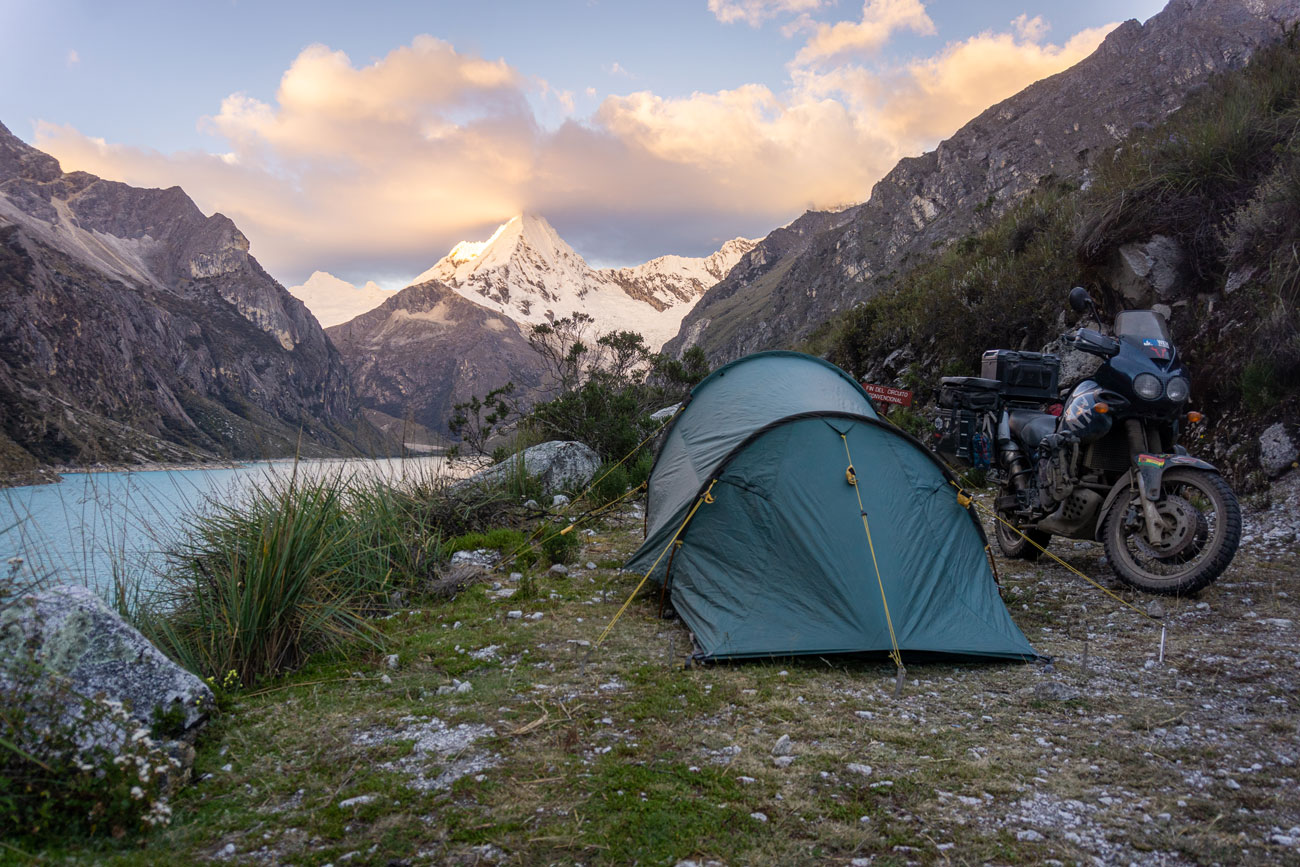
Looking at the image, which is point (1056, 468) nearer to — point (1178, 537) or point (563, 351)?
point (1178, 537)

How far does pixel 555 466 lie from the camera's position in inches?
484

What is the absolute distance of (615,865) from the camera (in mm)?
2512

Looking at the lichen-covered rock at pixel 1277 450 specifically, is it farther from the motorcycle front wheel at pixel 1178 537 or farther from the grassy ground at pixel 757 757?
the grassy ground at pixel 757 757

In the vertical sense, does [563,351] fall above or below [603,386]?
above

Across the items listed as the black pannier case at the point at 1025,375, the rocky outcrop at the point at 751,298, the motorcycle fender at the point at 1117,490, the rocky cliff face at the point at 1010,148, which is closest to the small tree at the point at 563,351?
the black pannier case at the point at 1025,375

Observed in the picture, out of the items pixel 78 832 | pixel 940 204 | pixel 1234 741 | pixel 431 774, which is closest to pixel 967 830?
→ pixel 1234 741

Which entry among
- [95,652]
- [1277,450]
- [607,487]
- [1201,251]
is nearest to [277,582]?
[95,652]

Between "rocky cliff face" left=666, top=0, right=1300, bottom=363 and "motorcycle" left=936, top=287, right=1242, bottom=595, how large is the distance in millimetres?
36217

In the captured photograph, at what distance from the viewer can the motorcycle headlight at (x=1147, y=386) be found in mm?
5980

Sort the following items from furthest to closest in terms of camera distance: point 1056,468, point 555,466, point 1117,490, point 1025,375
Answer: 1. point 555,466
2. point 1025,375
3. point 1056,468
4. point 1117,490

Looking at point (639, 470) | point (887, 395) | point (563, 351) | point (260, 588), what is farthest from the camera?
point (563, 351)

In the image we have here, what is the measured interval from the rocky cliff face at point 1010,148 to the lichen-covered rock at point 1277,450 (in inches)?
1397

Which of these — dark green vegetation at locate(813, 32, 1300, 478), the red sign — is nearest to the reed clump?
the red sign

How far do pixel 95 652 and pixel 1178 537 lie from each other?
24.2ft
